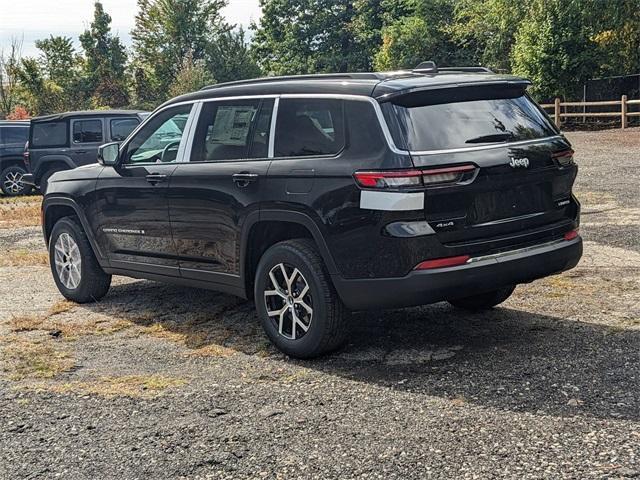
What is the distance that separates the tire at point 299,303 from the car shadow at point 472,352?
0.15 meters

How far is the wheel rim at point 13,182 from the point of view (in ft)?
65.4

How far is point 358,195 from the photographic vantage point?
5031 mm

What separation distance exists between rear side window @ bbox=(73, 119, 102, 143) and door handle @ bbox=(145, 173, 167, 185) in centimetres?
1090

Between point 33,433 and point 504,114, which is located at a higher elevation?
point 504,114

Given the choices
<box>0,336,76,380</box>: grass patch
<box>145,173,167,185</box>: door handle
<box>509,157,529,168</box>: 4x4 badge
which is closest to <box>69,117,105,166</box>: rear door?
<box>145,173,167,185</box>: door handle

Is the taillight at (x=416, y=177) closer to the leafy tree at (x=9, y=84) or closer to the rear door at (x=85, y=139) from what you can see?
the rear door at (x=85, y=139)

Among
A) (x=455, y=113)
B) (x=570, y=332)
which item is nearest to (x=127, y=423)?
(x=455, y=113)

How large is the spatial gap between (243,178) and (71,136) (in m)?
12.4

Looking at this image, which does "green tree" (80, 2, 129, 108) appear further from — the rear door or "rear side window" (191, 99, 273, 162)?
"rear side window" (191, 99, 273, 162)

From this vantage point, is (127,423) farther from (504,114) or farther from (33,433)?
(504,114)

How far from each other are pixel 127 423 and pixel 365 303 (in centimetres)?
154

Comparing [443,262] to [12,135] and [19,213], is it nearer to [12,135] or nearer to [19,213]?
[19,213]

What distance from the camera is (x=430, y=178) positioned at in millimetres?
4883

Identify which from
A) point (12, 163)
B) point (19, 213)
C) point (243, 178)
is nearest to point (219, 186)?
point (243, 178)
